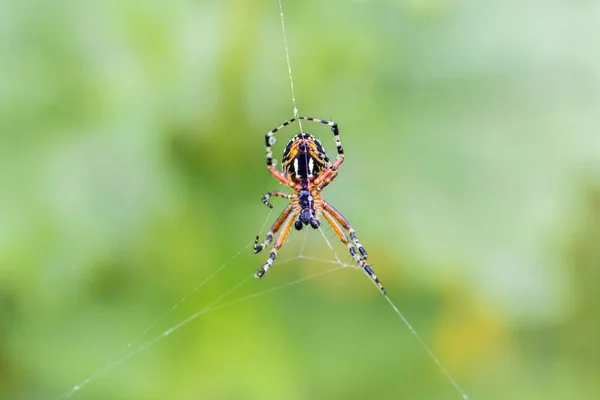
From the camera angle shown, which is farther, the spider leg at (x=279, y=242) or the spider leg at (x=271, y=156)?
the spider leg at (x=279, y=242)

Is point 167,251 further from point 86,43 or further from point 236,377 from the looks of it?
point 86,43

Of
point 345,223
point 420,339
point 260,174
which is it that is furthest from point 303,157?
point 420,339

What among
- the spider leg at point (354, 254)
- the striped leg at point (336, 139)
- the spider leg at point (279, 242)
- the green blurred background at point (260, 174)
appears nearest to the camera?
the green blurred background at point (260, 174)

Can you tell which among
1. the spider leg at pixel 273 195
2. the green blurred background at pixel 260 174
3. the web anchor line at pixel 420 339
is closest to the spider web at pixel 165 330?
the green blurred background at pixel 260 174

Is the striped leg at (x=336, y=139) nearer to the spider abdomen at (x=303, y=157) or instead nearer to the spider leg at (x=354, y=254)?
the spider abdomen at (x=303, y=157)

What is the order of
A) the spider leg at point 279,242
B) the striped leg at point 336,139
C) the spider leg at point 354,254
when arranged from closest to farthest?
the striped leg at point 336,139, the spider leg at point 279,242, the spider leg at point 354,254

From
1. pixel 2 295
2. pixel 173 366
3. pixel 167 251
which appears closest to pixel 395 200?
pixel 167 251

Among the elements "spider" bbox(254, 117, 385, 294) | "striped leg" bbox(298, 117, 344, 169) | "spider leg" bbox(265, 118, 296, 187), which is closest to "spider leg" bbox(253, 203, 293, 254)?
"spider" bbox(254, 117, 385, 294)

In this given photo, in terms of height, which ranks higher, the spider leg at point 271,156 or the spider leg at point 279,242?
the spider leg at point 271,156

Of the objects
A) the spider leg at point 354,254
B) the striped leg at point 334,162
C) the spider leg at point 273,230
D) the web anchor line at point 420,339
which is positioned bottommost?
the web anchor line at point 420,339
